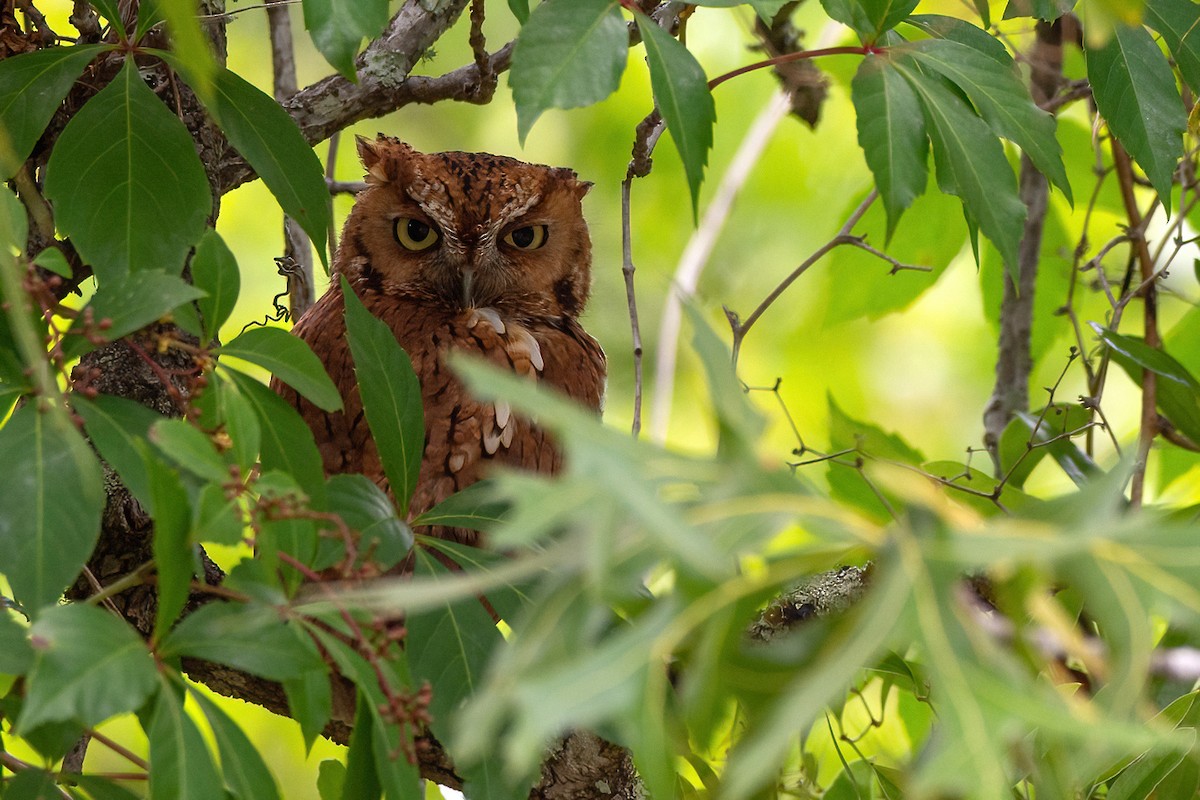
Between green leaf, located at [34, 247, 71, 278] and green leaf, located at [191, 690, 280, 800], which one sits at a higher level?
green leaf, located at [34, 247, 71, 278]

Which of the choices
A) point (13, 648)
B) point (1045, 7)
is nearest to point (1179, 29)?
point (1045, 7)

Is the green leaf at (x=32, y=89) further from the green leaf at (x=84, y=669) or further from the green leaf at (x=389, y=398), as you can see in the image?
the green leaf at (x=84, y=669)

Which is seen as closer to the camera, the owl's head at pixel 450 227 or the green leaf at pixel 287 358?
the green leaf at pixel 287 358

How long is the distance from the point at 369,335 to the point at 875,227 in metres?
1.22

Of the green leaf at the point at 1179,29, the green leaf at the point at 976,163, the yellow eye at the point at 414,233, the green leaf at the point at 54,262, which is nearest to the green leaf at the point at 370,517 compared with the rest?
the green leaf at the point at 54,262

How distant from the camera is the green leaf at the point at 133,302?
→ 2.69ft

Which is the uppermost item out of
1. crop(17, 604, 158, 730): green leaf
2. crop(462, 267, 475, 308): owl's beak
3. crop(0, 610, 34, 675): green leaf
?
crop(17, 604, 158, 730): green leaf

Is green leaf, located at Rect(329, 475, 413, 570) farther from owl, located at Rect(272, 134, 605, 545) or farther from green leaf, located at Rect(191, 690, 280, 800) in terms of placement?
owl, located at Rect(272, 134, 605, 545)

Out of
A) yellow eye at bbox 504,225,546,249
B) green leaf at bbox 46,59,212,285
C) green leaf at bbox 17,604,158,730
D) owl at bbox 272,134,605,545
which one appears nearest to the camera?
green leaf at bbox 17,604,158,730

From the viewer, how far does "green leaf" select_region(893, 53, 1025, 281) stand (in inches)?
37.8

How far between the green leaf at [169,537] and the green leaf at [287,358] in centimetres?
19

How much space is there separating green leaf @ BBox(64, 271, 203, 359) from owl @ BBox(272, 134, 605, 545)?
68cm

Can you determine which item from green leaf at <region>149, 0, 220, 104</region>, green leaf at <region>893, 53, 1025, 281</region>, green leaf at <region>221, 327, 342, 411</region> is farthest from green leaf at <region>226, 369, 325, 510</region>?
green leaf at <region>893, 53, 1025, 281</region>

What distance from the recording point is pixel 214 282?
3.05ft
